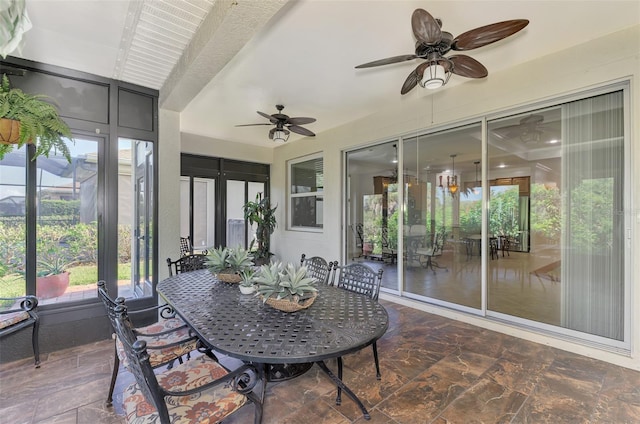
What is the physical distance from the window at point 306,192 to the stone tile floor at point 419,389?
10.9 ft

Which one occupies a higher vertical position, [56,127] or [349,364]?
[56,127]

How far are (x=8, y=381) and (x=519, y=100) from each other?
17.5ft

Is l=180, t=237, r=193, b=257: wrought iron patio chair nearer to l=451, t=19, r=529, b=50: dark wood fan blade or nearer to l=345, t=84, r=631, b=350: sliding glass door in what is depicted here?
l=345, t=84, r=631, b=350: sliding glass door

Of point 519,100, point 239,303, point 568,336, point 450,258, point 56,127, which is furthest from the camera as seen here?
point 450,258

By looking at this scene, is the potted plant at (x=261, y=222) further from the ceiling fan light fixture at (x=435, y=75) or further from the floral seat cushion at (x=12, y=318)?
the ceiling fan light fixture at (x=435, y=75)

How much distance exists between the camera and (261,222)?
596cm

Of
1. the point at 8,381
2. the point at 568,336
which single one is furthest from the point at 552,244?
the point at 8,381

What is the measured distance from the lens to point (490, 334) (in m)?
3.05

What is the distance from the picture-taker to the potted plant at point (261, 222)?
5.95 m

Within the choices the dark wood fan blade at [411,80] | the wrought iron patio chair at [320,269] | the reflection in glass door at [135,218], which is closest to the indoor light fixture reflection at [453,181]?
the dark wood fan blade at [411,80]

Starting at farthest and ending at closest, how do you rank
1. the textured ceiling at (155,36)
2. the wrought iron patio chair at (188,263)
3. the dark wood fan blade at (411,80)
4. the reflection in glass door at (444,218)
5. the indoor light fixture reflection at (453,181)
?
the indoor light fixture reflection at (453,181) → the reflection in glass door at (444,218) → the wrought iron patio chair at (188,263) → the dark wood fan blade at (411,80) → the textured ceiling at (155,36)

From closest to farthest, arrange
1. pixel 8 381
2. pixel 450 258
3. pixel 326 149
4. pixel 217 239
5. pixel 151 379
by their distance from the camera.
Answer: pixel 151 379
pixel 8 381
pixel 450 258
pixel 326 149
pixel 217 239

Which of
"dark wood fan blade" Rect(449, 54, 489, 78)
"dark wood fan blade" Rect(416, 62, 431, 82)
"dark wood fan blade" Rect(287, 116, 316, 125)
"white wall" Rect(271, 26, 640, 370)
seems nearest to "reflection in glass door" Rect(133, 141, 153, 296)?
"dark wood fan blade" Rect(287, 116, 316, 125)

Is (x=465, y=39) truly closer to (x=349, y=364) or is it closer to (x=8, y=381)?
(x=349, y=364)
